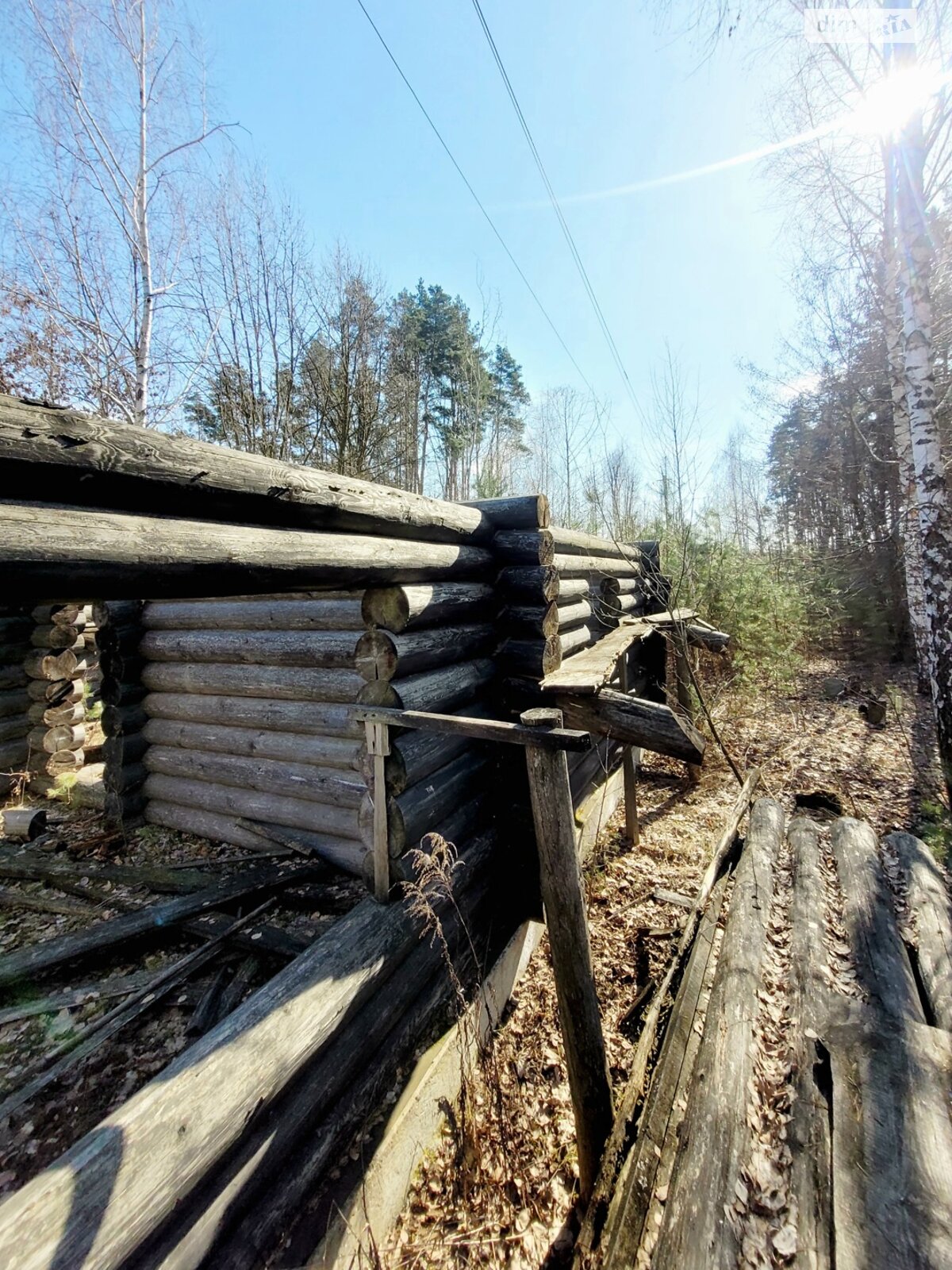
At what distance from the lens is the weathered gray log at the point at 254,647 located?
431cm

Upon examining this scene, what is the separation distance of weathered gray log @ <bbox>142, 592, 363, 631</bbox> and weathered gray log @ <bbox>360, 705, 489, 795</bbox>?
113 centimetres

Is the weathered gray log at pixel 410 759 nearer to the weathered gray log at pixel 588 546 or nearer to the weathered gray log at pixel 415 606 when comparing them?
the weathered gray log at pixel 415 606

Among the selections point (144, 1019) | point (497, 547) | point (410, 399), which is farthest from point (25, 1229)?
point (410, 399)

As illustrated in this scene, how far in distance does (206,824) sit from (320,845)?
153 cm

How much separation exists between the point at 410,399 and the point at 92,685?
13589 mm

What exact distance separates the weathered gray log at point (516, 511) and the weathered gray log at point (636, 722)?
64.1 inches

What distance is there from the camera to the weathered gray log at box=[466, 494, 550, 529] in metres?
4.47

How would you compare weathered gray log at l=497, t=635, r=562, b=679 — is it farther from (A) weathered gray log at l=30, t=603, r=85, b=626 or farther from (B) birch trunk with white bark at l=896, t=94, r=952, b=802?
(A) weathered gray log at l=30, t=603, r=85, b=626

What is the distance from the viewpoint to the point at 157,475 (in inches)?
71.5

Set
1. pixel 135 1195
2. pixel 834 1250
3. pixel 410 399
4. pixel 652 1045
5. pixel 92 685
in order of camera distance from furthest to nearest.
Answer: pixel 410 399
pixel 92 685
pixel 652 1045
pixel 135 1195
pixel 834 1250

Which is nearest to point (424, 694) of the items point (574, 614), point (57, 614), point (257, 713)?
point (257, 713)

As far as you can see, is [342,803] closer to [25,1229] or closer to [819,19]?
[25,1229]

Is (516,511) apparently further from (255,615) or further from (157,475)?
(157,475)

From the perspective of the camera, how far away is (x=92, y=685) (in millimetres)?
8148
